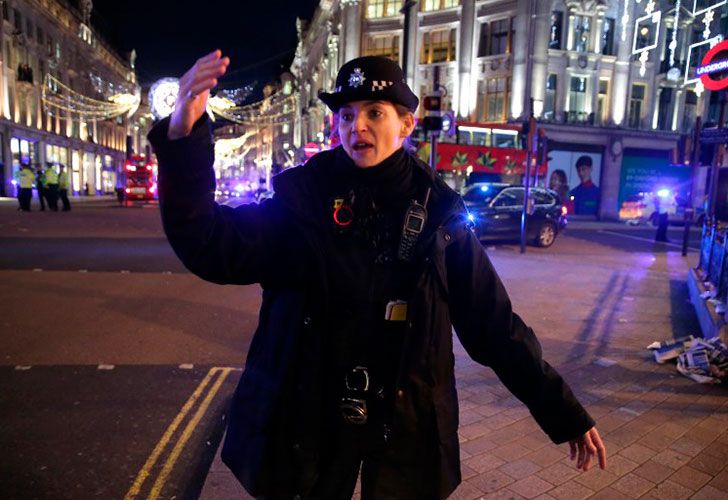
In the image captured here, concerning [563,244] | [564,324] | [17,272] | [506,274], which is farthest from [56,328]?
[563,244]

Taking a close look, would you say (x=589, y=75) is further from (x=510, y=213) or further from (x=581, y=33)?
(x=510, y=213)

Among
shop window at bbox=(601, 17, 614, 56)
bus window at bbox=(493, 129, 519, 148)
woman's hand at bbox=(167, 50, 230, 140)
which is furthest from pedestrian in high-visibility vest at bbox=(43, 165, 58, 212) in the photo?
shop window at bbox=(601, 17, 614, 56)

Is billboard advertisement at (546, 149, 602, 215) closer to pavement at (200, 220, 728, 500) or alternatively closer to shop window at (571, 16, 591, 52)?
shop window at (571, 16, 591, 52)

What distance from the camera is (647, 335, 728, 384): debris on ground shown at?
4750 millimetres

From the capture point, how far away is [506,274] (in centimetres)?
1054

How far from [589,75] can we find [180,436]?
107 feet

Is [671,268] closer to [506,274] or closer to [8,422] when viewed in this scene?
[506,274]

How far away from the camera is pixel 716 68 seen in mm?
8719

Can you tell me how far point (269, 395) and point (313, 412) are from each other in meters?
0.15

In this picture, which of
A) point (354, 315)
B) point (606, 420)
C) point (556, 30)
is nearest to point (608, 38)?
point (556, 30)

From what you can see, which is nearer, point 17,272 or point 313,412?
point 313,412

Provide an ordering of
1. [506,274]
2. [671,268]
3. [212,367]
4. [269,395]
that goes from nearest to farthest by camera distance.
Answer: [269,395]
[212,367]
[506,274]
[671,268]

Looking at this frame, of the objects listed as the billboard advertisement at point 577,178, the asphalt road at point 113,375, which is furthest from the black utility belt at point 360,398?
the billboard advertisement at point 577,178

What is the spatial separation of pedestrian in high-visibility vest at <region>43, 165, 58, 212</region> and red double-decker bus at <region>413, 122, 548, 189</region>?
53.8ft
